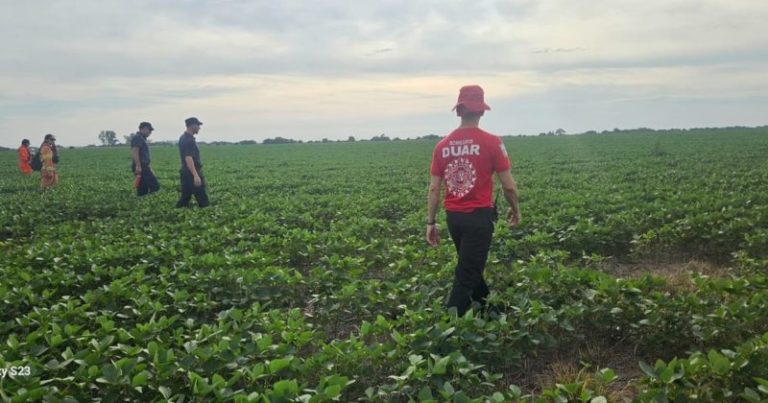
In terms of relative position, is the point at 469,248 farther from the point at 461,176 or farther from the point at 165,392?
the point at 165,392

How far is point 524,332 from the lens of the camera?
12.1 ft

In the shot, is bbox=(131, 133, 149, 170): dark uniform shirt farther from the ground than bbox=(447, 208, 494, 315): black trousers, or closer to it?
farther from the ground

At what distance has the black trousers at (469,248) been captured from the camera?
4164mm

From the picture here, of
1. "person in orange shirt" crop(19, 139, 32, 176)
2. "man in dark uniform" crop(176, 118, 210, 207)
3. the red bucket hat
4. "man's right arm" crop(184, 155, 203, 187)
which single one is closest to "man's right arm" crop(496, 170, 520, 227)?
the red bucket hat

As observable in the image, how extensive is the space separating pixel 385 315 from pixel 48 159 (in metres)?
14.0

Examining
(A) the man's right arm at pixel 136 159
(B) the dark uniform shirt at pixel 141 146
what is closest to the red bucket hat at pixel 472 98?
(B) the dark uniform shirt at pixel 141 146

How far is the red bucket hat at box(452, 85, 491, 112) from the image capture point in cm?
403

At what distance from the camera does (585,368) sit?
3576 mm

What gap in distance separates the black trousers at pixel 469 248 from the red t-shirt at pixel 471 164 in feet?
0.24

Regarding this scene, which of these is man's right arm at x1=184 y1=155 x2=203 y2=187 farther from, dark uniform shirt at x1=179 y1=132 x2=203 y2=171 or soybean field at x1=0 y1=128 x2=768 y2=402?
soybean field at x1=0 y1=128 x2=768 y2=402

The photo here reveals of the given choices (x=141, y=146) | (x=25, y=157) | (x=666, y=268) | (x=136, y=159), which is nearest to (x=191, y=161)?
(x=141, y=146)

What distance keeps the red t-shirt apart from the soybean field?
840mm

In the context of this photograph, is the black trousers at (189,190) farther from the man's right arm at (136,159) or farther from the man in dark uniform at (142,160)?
the man's right arm at (136,159)

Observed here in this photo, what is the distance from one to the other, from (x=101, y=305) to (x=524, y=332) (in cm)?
360
